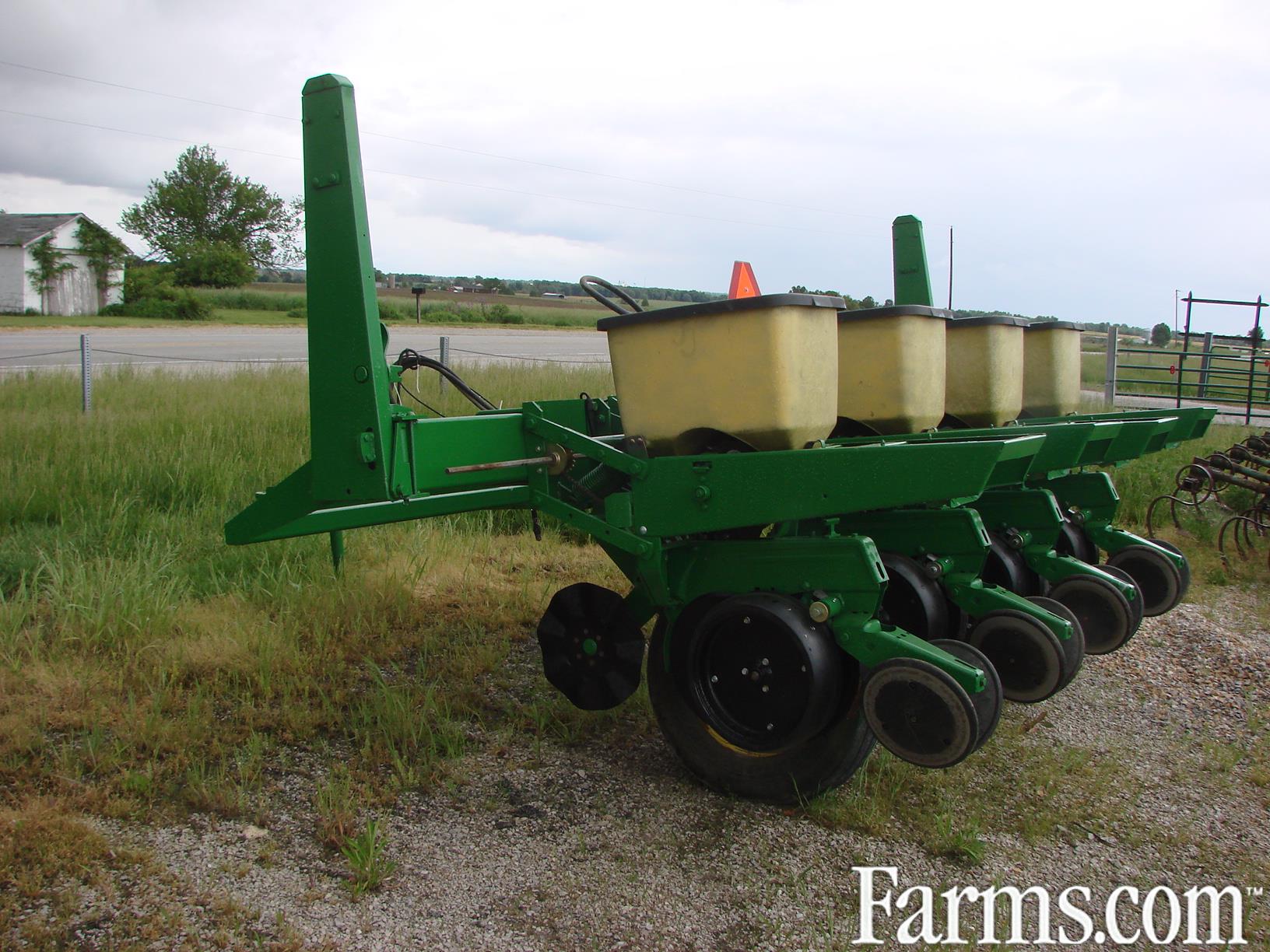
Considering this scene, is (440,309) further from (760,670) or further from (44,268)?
(760,670)

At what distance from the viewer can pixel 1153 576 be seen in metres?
4.62

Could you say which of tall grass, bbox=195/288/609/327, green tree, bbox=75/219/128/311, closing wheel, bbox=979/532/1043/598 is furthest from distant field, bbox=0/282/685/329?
closing wheel, bbox=979/532/1043/598

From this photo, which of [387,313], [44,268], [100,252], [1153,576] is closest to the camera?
[1153,576]

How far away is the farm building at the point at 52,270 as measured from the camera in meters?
38.6

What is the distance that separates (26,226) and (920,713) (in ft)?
152

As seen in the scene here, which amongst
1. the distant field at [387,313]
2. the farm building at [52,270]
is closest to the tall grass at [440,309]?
the distant field at [387,313]

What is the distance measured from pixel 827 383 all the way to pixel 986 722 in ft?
3.86

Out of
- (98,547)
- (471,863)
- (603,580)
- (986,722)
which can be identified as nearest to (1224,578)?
(603,580)

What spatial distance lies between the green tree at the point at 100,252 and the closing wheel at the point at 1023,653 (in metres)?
45.0

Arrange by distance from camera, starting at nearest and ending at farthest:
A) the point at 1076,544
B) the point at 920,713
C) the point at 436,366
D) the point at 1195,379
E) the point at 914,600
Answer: the point at 920,713
the point at 914,600
the point at 436,366
the point at 1076,544
the point at 1195,379

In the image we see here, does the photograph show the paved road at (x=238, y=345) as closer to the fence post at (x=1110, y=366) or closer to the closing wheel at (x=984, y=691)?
the fence post at (x=1110, y=366)

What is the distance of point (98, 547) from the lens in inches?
231

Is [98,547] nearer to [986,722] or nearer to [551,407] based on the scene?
[551,407]

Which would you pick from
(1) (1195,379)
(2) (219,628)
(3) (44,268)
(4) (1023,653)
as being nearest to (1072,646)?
(4) (1023,653)
